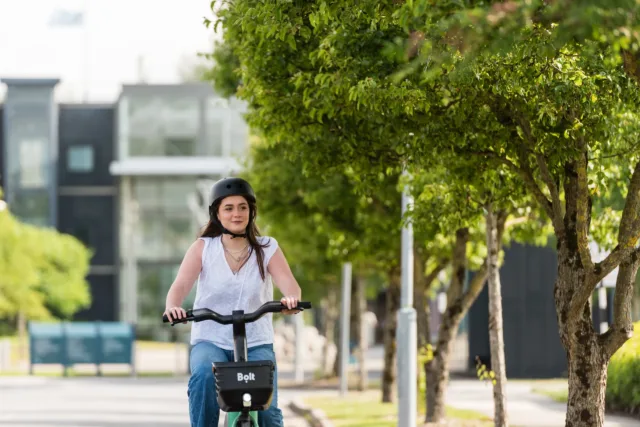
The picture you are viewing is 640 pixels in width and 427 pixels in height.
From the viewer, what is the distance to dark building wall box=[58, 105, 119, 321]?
6594cm

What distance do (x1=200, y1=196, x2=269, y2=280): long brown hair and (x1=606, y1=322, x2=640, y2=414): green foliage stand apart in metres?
10.7

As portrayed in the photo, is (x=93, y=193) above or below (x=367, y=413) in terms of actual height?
above

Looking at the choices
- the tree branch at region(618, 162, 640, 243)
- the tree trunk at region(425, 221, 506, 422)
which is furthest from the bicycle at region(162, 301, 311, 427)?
the tree trunk at region(425, 221, 506, 422)

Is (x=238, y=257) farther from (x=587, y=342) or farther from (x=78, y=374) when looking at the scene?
(x=78, y=374)

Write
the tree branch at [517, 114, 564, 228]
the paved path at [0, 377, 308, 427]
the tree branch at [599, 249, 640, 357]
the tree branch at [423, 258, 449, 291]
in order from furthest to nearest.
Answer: the tree branch at [423, 258, 449, 291], the paved path at [0, 377, 308, 427], the tree branch at [517, 114, 564, 228], the tree branch at [599, 249, 640, 357]

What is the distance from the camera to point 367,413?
19906 millimetres

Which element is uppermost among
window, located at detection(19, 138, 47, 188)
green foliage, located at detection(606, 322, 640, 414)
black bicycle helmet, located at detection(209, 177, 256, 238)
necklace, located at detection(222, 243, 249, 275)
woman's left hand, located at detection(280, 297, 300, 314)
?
window, located at detection(19, 138, 47, 188)

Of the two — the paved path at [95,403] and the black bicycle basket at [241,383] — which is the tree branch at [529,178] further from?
the paved path at [95,403]

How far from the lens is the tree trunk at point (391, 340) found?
77.6 ft

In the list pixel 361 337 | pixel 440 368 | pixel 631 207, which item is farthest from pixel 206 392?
pixel 361 337

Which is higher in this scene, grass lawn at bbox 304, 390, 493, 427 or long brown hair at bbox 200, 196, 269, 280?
long brown hair at bbox 200, 196, 269, 280

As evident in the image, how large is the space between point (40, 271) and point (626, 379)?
46.3m

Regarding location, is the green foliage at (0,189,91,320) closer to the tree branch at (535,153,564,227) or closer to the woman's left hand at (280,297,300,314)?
the tree branch at (535,153,564,227)

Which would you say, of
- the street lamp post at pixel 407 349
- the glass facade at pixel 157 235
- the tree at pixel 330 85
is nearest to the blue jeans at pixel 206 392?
the tree at pixel 330 85
